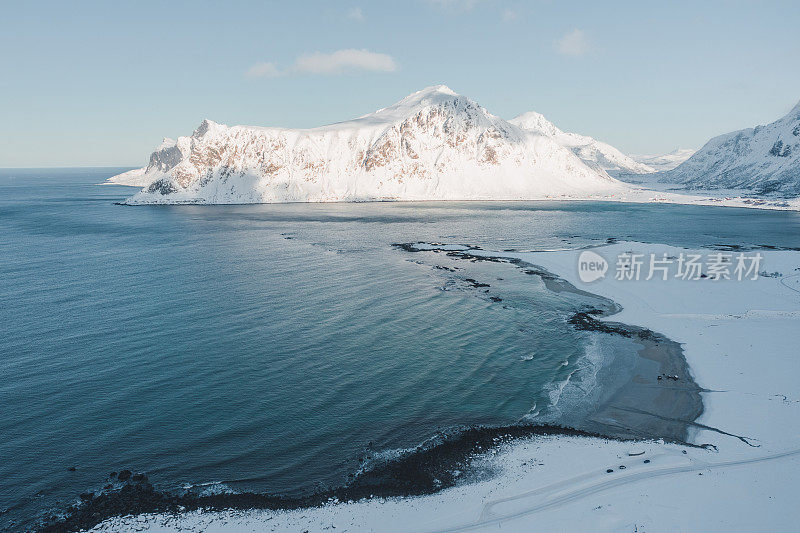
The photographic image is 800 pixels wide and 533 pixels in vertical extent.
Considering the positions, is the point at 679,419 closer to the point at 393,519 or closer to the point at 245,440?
the point at 393,519

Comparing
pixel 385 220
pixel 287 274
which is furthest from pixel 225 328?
pixel 385 220

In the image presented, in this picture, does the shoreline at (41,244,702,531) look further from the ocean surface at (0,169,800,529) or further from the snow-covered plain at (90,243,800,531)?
the ocean surface at (0,169,800,529)

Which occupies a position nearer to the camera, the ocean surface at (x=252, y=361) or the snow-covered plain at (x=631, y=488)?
the snow-covered plain at (x=631, y=488)

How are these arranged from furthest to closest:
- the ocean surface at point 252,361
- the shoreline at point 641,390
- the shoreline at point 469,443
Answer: the shoreline at point 641,390 < the ocean surface at point 252,361 < the shoreline at point 469,443

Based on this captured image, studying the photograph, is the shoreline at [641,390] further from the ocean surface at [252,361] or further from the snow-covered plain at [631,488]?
the ocean surface at [252,361]

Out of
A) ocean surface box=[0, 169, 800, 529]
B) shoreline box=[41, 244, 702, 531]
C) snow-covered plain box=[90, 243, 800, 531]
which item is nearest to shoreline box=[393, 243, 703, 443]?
shoreline box=[41, 244, 702, 531]

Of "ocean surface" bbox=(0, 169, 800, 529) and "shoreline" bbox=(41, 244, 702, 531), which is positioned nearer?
"shoreline" bbox=(41, 244, 702, 531)

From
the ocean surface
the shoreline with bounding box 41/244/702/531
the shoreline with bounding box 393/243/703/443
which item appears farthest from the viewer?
the shoreline with bounding box 393/243/703/443

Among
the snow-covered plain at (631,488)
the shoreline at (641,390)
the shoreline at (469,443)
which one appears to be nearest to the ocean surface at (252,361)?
the shoreline at (469,443)
